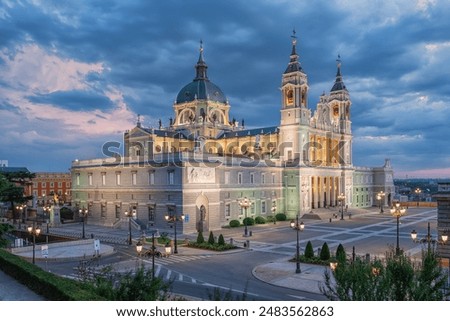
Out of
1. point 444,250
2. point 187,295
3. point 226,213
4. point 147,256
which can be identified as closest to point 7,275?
point 187,295

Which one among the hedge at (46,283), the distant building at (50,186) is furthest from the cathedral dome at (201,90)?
the hedge at (46,283)

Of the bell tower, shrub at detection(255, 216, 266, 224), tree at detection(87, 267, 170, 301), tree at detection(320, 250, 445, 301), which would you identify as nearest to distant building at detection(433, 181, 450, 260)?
tree at detection(320, 250, 445, 301)

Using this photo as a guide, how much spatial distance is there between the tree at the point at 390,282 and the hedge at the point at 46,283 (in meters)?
8.27

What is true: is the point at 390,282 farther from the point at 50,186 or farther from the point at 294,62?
the point at 50,186

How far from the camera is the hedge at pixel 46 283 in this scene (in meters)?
15.2

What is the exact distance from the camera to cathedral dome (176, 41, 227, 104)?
3580 inches

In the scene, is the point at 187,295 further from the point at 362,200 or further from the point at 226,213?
the point at 362,200

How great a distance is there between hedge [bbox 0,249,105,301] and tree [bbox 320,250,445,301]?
326 inches

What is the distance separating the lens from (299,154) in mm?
75000

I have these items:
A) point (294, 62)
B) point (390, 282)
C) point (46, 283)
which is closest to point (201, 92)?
point (294, 62)

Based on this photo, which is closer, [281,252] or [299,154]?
[281,252]

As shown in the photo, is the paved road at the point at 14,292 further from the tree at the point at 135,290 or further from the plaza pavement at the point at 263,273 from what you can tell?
the tree at the point at 135,290

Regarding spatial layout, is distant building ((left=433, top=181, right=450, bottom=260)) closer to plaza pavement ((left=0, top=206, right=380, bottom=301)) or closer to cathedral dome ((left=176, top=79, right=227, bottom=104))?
plaza pavement ((left=0, top=206, right=380, bottom=301))

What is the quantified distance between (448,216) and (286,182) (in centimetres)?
4466
